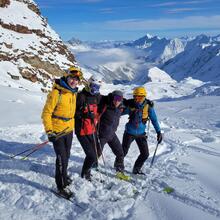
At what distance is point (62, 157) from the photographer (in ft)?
22.3

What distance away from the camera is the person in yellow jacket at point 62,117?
643 cm

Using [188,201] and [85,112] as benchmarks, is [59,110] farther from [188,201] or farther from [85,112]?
[188,201]

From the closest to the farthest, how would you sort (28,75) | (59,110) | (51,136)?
(51,136) < (59,110) < (28,75)

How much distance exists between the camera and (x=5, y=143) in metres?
10.6

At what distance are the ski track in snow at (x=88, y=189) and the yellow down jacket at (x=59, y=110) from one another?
1357 millimetres

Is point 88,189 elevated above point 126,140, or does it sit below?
below

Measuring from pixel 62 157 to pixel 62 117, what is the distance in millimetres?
761

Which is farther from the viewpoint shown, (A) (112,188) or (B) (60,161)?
Answer: (A) (112,188)

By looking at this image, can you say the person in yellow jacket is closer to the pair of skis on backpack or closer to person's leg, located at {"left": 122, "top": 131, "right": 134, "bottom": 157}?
the pair of skis on backpack

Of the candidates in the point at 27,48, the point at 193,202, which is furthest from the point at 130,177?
the point at 27,48

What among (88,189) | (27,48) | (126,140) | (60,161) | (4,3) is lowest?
(88,189)

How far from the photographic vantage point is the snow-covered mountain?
44.9 metres

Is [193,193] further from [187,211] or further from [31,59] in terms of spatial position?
[31,59]

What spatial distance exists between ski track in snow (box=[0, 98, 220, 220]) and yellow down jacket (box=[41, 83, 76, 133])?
1.36 metres
